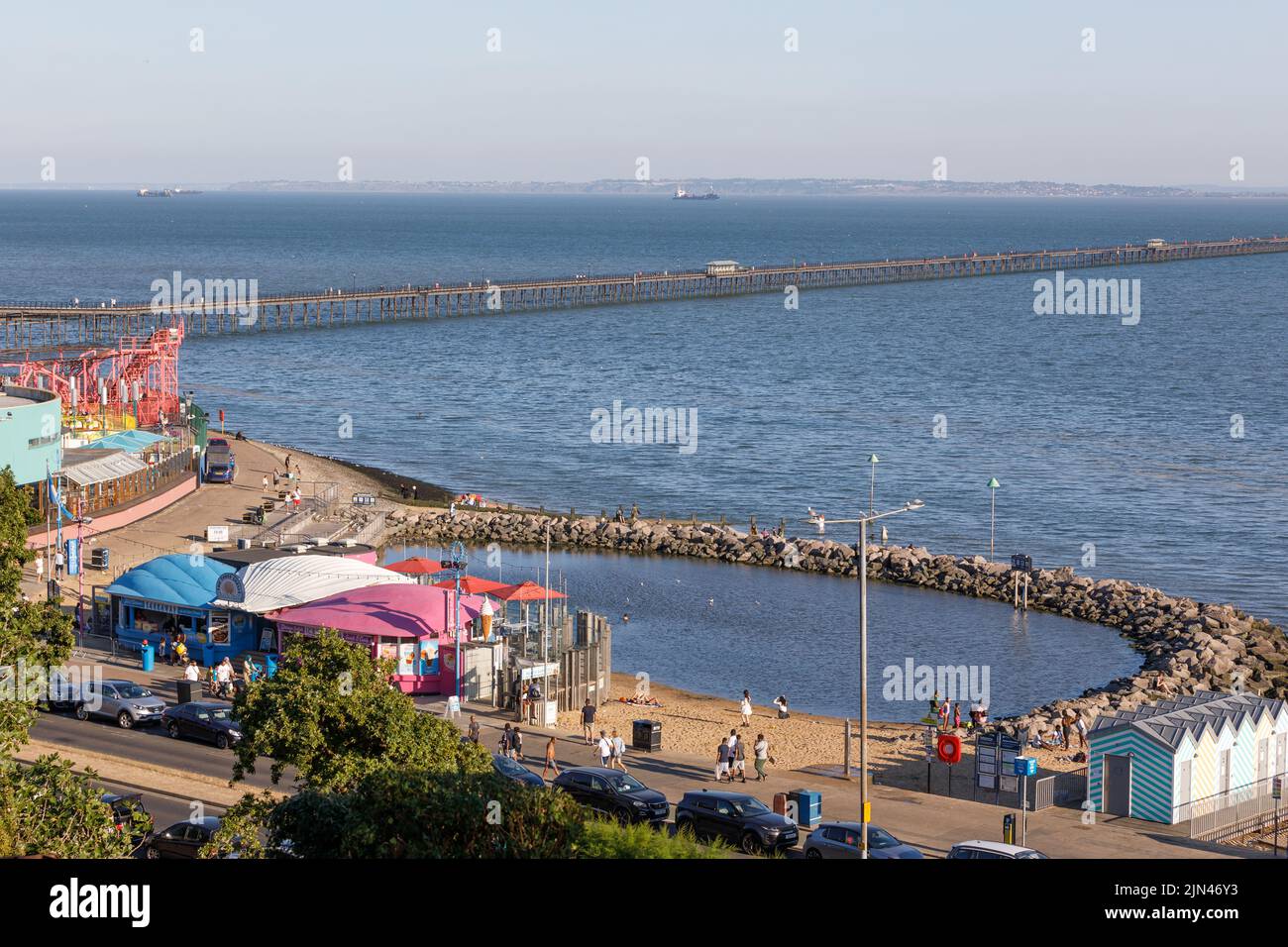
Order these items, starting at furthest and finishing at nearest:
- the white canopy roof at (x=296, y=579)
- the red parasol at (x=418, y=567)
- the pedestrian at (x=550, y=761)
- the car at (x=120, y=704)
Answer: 1. the red parasol at (x=418, y=567)
2. the white canopy roof at (x=296, y=579)
3. the car at (x=120, y=704)
4. the pedestrian at (x=550, y=761)

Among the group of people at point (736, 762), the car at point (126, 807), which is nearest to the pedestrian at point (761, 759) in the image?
the group of people at point (736, 762)

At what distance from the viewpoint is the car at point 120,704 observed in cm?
3491

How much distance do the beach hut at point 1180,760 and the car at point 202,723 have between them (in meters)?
18.0

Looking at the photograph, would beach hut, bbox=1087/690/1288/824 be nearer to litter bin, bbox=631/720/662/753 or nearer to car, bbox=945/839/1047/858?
car, bbox=945/839/1047/858

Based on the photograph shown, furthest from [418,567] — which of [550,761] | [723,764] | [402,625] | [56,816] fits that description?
[56,816]

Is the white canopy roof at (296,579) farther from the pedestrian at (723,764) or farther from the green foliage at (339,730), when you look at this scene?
the green foliage at (339,730)

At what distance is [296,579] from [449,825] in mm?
24328

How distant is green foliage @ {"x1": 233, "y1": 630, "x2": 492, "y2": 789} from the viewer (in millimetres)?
23031

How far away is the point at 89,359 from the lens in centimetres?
7456

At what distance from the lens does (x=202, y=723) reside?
33844 millimetres

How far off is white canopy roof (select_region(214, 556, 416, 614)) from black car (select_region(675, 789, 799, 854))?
52.2 ft

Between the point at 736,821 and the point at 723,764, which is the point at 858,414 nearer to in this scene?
the point at 723,764

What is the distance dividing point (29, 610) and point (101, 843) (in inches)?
317

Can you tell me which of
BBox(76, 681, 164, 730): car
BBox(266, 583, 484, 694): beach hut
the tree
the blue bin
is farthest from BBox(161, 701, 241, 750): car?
the tree
